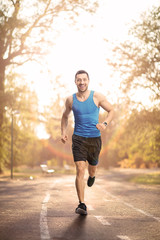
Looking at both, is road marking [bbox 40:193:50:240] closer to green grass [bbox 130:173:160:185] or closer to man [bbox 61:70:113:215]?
man [bbox 61:70:113:215]

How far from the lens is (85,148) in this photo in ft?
23.9

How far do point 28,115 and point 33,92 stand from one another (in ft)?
13.7

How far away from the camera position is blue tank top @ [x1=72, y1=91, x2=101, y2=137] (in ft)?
23.7

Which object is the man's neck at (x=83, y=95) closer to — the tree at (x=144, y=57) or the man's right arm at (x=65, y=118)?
the man's right arm at (x=65, y=118)

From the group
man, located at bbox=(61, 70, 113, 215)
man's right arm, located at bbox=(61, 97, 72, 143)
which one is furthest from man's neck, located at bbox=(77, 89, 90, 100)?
man's right arm, located at bbox=(61, 97, 72, 143)

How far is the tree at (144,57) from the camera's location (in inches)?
888

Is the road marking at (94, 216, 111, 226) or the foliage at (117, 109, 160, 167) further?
the foliage at (117, 109, 160, 167)

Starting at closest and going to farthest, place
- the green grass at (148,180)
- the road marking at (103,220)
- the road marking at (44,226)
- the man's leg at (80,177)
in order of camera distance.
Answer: the road marking at (44,226) → the road marking at (103,220) → the man's leg at (80,177) → the green grass at (148,180)

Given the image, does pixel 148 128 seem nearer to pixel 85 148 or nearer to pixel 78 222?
pixel 85 148

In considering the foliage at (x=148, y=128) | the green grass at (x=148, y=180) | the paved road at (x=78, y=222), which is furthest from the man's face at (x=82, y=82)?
the foliage at (x=148, y=128)

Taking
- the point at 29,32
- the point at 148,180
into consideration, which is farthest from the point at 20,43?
the point at 148,180

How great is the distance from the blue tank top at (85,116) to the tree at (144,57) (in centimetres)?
1560

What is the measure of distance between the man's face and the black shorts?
0.82 m

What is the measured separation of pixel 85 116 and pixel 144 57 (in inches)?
644
